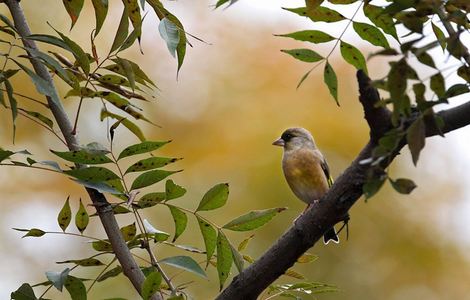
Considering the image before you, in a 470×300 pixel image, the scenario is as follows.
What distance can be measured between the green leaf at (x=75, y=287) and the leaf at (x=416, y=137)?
0.63 m

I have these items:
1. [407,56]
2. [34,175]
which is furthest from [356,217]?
[407,56]

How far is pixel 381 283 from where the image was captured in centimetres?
498

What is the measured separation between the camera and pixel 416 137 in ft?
3.21

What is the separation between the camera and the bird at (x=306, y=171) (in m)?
2.66

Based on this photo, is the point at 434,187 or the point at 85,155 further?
the point at 434,187

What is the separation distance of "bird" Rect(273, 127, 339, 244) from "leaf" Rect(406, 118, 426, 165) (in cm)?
160

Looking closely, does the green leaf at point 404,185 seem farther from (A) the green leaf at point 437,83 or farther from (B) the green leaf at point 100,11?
(B) the green leaf at point 100,11

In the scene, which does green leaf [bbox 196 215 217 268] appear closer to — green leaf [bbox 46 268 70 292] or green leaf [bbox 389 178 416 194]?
green leaf [bbox 46 268 70 292]

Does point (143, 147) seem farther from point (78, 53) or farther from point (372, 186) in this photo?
point (372, 186)

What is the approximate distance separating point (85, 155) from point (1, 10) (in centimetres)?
388

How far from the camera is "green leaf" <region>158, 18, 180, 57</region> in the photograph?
136 cm

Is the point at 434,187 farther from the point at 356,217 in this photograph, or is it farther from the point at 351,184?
the point at 351,184

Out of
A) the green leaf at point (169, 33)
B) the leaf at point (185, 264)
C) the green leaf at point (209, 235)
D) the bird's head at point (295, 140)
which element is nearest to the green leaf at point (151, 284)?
the leaf at point (185, 264)

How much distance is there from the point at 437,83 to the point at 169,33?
0.50 meters
